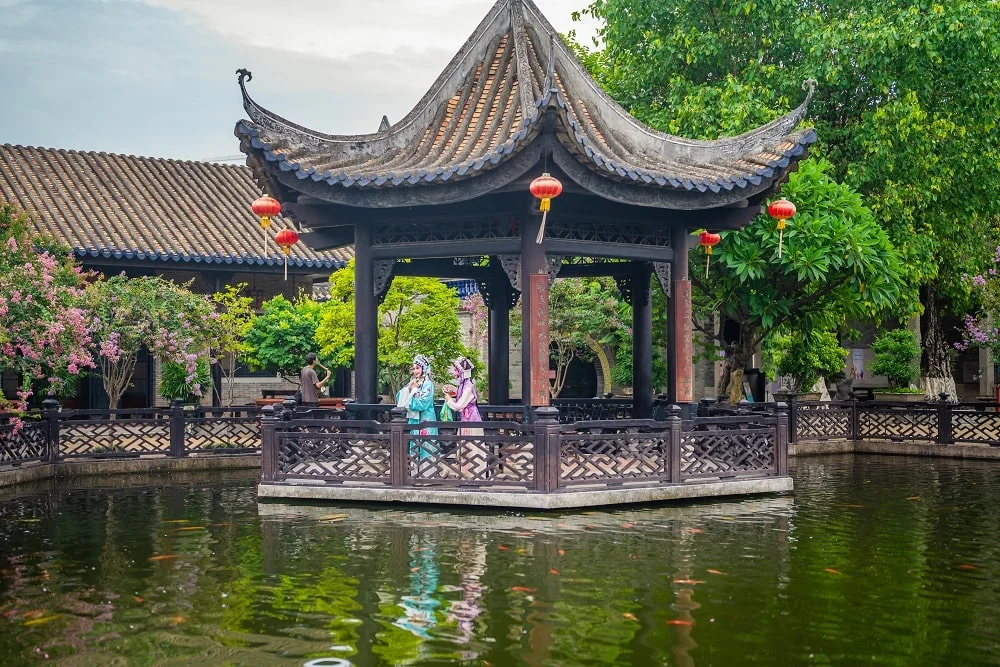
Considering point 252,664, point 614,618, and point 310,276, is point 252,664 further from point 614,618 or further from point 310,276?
point 310,276

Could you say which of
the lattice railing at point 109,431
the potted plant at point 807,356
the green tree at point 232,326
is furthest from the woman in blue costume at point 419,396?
the potted plant at point 807,356

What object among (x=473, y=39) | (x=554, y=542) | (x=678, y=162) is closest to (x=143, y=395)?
(x=473, y=39)

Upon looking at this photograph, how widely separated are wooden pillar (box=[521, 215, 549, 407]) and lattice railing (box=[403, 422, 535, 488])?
1.95ft

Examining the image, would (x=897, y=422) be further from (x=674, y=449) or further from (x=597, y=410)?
(x=674, y=449)

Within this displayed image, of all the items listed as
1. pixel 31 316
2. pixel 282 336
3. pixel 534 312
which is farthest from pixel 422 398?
pixel 282 336

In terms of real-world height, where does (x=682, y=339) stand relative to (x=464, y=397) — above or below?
above

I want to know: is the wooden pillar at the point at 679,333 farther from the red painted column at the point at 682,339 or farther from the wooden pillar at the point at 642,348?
the wooden pillar at the point at 642,348

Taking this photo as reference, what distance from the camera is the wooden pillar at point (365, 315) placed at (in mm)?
13961

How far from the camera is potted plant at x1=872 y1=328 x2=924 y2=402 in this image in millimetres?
28312

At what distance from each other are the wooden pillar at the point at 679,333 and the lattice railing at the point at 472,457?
101 inches

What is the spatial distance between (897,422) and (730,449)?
26.3ft

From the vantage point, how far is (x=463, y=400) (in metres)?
13.4

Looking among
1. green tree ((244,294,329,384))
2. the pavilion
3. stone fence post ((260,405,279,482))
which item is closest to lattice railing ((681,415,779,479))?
the pavilion

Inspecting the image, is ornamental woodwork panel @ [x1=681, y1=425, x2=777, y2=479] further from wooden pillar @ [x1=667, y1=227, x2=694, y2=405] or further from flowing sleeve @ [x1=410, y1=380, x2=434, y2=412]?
flowing sleeve @ [x1=410, y1=380, x2=434, y2=412]
